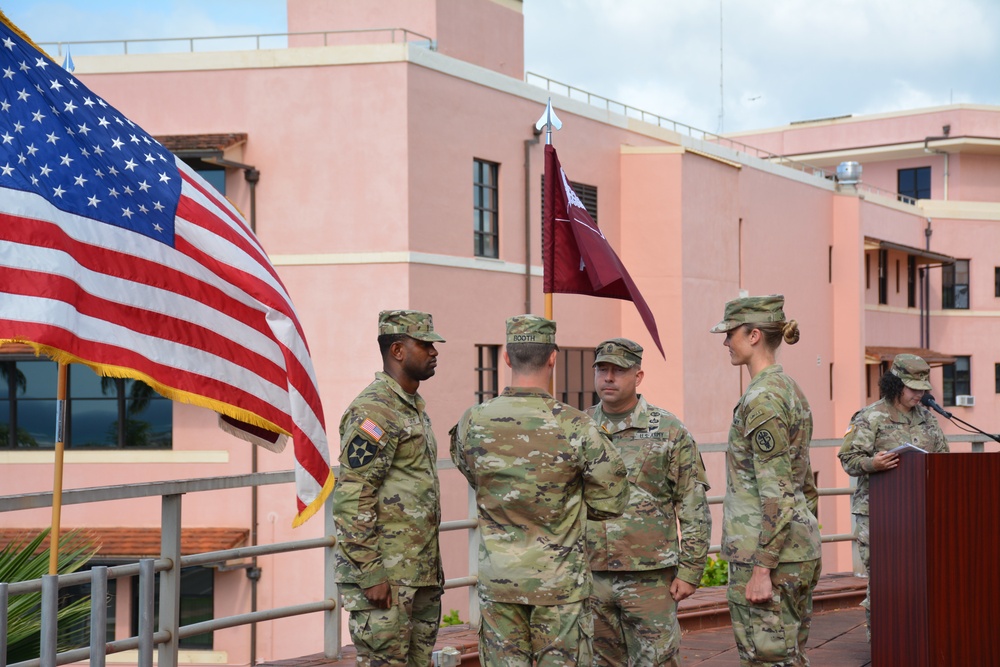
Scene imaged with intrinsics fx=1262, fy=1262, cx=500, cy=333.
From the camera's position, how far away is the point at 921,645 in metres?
5.45

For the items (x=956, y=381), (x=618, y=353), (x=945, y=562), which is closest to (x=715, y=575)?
(x=618, y=353)

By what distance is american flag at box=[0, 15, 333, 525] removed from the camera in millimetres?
4844

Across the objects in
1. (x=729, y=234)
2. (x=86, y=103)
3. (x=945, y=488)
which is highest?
(x=729, y=234)

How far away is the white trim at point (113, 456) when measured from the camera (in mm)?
21062

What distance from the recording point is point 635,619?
19.5 ft

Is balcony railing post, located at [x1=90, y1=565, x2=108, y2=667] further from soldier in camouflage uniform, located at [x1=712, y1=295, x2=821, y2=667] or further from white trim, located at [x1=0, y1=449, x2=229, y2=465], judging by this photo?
white trim, located at [x1=0, y1=449, x2=229, y2=465]

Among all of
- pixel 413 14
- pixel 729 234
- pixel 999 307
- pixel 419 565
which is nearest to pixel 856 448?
pixel 419 565

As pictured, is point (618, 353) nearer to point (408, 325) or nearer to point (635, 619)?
point (408, 325)

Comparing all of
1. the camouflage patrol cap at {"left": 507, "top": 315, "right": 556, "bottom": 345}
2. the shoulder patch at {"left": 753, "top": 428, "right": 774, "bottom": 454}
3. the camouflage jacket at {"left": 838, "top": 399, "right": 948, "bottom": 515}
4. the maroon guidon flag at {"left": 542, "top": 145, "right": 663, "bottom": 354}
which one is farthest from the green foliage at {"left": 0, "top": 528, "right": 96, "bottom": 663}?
the camouflage jacket at {"left": 838, "top": 399, "right": 948, "bottom": 515}

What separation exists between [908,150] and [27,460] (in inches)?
1269

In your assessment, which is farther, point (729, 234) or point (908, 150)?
point (908, 150)

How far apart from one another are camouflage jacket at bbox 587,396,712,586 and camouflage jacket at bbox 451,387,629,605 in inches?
31.4

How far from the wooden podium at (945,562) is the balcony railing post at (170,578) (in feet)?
10.7

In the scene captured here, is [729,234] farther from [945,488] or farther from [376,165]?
[945,488]
